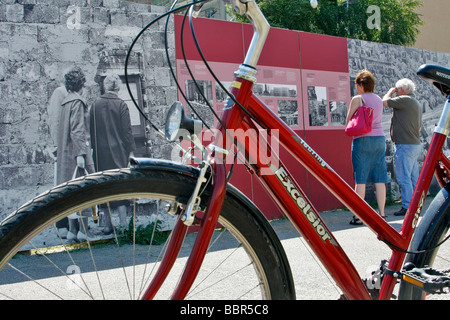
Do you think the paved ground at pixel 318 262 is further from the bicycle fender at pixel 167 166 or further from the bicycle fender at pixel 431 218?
the bicycle fender at pixel 167 166

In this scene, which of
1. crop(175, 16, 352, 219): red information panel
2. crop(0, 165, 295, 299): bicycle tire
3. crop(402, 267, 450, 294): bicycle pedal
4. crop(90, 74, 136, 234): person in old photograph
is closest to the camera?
crop(0, 165, 295, 299): bicycle tire

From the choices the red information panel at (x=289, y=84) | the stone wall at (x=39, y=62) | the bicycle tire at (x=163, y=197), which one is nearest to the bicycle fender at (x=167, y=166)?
the bicycle tire at (x=163, y=197)

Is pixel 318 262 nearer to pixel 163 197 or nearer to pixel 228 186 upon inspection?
pixel 228 186

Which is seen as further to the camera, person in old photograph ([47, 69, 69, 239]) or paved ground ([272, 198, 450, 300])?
person in old photograph ([47, 69, 69, 239])

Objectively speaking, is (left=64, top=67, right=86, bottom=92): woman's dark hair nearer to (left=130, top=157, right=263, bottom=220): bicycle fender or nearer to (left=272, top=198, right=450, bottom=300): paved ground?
(left=272, top=198, right=450, bottom=300): paved ground

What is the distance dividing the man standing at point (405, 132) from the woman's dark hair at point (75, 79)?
372 cm

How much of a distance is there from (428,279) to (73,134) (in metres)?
4.11

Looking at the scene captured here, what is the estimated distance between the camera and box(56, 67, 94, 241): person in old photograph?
5.15 meters

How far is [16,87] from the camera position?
16.2 ft

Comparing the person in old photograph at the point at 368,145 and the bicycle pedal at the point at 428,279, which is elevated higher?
the person in old photograph at the point at 368,145

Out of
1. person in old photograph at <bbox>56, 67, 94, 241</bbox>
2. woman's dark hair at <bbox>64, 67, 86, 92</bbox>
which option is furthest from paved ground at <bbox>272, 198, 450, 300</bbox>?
woman's dark hair at <bbox>64, 67, 86, 92</bbox>

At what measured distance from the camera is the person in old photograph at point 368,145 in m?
5.76

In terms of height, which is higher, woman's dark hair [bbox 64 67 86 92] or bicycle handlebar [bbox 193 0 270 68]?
woman's dark hair [bbox 64 67 86 92]

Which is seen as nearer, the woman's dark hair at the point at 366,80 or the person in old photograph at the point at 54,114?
the person in old photograph at the point at 54,114
